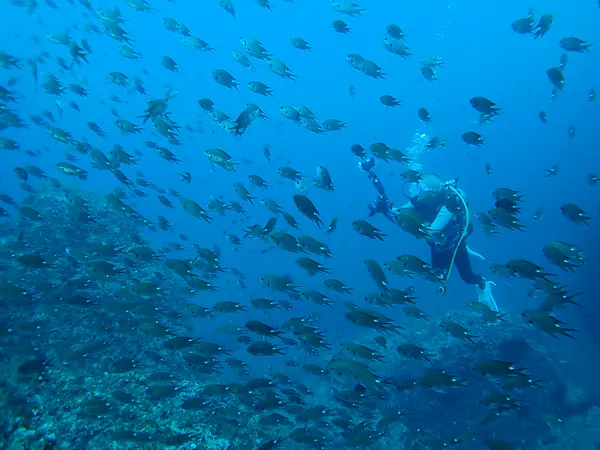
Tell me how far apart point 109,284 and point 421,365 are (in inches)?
443

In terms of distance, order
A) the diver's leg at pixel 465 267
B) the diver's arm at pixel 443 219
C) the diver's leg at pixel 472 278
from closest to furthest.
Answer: the diver's arm at pixel 443 219 → the diver's leg at pixel 465 267 → the diver's leg at pixel 472 278

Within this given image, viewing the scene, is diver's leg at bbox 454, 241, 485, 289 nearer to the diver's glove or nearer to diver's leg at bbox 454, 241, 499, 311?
diver's leg at bbox 454, 241, 499, 311

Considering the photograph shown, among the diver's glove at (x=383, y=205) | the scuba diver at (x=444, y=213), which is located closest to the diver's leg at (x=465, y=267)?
the scuba diver at (x=444, y=213)

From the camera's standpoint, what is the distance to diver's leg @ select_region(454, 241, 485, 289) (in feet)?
38.8

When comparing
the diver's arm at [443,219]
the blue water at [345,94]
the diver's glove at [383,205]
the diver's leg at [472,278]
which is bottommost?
the blue water at [345,94]

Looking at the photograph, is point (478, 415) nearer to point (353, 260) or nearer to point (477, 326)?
point (477, 326)

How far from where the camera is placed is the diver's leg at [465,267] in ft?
38.8

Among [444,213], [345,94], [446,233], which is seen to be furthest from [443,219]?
[345,94]

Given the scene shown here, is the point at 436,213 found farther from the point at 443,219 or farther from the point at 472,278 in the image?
the point at 472,278

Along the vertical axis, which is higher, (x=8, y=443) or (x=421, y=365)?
(x=8, y=443)

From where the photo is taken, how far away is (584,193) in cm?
8506

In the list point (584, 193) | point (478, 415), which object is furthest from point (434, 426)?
point (584, 193)

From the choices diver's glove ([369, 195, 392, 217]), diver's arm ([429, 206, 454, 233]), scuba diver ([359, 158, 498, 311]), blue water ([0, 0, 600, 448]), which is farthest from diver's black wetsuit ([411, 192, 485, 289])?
blue water ([0, 0, 600, 448])

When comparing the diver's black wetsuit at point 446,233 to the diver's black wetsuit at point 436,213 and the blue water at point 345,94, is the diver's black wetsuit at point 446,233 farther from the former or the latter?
the blue water at point 345,94
